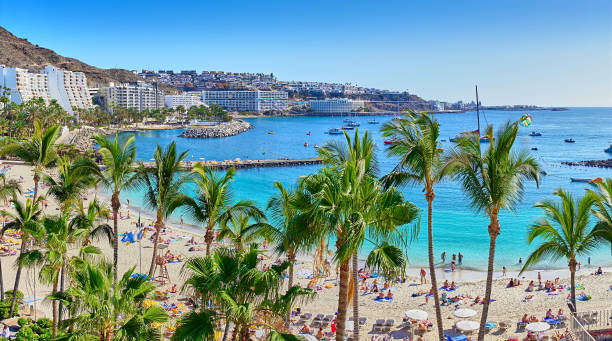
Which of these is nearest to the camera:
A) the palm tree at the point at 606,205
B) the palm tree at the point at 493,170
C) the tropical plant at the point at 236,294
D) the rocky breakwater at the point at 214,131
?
the tropical plant at the point at 236,294

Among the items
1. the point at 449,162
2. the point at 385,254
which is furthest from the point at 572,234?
the point at 385,254

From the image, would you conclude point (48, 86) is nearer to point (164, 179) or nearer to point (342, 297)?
point (164, 179)

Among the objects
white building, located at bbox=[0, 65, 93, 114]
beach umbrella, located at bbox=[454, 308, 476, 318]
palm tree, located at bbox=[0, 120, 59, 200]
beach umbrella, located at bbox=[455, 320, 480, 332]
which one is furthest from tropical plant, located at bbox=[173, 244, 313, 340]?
white building, located at bbox=[0, 65, 93, 114]

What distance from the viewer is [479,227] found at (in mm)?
38250

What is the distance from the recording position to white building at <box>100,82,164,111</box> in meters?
168

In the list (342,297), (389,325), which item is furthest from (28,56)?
(342,297)

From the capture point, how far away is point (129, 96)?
171m

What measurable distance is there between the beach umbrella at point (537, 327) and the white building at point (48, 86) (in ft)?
393

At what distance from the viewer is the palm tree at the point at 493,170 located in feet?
29.5

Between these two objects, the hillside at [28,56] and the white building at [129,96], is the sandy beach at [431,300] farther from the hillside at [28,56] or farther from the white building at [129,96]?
the hillside at [28,56]

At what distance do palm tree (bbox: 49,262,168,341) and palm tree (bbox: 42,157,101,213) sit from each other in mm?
4747

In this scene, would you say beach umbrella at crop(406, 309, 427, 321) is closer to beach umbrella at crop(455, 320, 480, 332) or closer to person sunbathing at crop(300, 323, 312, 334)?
beach umbrella at crop(455, 320, 480, 332)

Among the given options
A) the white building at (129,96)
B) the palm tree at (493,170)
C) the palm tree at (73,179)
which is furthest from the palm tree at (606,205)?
the white building at (129,96)

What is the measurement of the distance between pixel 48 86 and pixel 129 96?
37.1 metres
